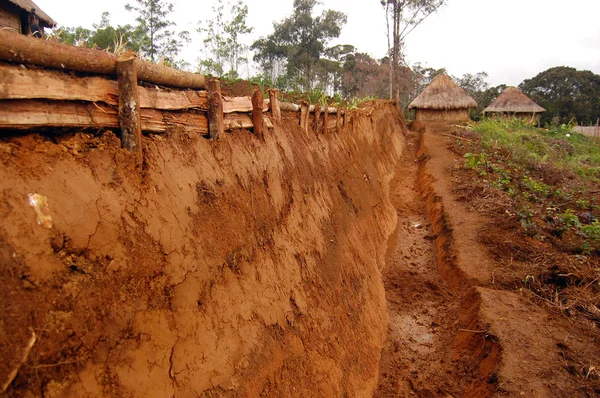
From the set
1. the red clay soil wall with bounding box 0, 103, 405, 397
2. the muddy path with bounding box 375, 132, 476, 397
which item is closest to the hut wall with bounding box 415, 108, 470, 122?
the muddy path with bounding box 375, 132, 476, 397

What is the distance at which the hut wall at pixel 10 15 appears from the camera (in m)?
10.6

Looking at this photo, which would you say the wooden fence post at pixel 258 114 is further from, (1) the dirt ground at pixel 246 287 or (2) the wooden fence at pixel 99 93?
(2) the wooden fence at pixel 99 93

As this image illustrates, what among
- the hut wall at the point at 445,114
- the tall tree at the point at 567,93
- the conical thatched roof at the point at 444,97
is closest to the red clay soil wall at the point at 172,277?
the conical thatched roof at the point at 444,97

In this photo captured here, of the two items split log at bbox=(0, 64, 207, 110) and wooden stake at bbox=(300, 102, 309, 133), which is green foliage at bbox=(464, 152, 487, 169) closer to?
wooden stake at bbox=(300, 102, 309, 133)

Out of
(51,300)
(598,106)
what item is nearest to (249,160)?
(51,300)

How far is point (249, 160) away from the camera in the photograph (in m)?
3.96

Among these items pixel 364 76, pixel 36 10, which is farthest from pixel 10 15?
pixel 364 76

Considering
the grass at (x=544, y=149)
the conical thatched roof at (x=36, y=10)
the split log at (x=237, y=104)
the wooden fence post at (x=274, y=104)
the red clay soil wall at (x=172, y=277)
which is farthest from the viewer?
the grass at (x=544, y=149)

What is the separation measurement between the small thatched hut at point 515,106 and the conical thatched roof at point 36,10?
91.5ft

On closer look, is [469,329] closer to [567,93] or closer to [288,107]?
[288,107]

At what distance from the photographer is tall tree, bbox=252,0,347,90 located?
92.7 feet

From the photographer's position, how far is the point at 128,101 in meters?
2.60

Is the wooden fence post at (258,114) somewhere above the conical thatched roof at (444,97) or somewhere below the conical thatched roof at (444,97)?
below

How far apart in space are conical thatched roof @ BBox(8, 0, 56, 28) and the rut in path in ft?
37.6
